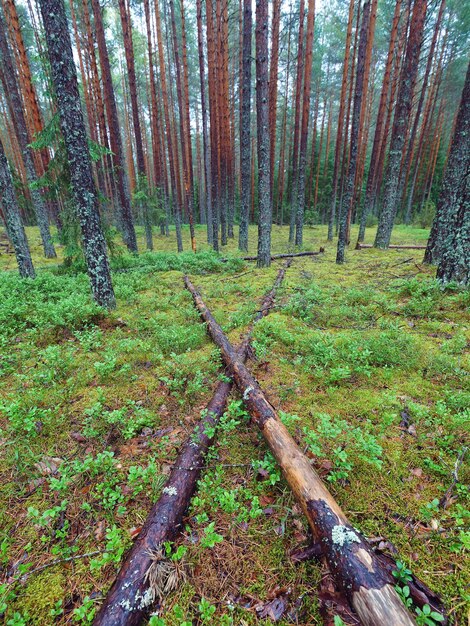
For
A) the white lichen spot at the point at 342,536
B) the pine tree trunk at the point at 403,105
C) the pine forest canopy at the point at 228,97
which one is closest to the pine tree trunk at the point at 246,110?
the pine forest canopy at the point at 228,97

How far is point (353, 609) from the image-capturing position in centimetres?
157

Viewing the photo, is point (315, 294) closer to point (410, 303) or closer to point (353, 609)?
point (410, 303)

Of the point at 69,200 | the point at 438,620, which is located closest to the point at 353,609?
the point at 438,620

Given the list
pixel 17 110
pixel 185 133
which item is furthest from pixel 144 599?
pixel 185 133

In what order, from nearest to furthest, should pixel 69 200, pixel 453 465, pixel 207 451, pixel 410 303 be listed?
pixel 453 465 → pixel 207 451 → pixel 410 303 → pixel 69 200

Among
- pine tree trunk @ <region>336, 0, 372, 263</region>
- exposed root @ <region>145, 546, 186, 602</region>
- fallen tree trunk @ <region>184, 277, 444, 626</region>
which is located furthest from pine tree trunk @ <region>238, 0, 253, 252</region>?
exposed root @ <region>145, 546, 186, 602</region>

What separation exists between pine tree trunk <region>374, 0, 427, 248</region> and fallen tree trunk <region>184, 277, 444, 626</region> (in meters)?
13.3

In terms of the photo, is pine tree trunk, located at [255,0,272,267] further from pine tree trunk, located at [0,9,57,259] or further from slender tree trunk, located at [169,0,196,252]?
pine tree trunk, located at [0,9,57,259]

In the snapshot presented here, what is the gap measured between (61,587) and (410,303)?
21.4 feet

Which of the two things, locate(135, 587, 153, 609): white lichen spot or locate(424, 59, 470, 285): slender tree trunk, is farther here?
locate(424, 59, 470, 285): slender tree trunk

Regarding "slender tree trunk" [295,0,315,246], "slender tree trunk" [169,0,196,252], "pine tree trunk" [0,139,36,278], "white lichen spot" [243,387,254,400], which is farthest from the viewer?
"slender tree trunk" [169,0,196,252]

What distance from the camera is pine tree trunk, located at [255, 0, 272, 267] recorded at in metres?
8.55

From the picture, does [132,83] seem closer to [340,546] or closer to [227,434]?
[227,434]

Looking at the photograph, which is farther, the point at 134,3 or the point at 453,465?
the point at 134,3
